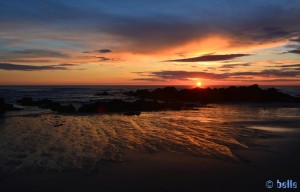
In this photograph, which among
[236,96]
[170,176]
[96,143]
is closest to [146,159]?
[170,176]

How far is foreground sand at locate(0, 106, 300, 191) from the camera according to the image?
27.3 feet

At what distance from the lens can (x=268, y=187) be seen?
7.89 metres

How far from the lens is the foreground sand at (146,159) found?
8.31 metres

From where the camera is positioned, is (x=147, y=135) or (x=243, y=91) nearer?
(x=147, y=135)

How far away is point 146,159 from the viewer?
11.0 metres

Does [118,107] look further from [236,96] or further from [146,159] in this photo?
[236,96]

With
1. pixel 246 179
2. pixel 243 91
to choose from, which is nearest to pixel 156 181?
pixel 246 179

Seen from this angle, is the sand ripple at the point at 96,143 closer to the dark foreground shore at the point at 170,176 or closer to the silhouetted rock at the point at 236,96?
the dark foreground shore at the point at 170,176

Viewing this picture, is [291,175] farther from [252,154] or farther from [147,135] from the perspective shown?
[147,135]

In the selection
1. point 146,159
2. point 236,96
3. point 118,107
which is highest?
point 236,96

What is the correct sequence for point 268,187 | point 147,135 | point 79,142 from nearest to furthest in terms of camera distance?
1. point 268,187
2. point 79,142
3. point 147,135

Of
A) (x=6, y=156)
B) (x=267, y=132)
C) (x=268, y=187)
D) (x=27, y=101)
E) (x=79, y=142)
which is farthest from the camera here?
(x=27, y=101)

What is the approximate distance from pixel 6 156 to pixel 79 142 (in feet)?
11.4

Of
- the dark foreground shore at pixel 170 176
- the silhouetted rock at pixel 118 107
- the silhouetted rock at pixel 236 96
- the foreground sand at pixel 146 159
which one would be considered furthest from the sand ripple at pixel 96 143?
the silhouetted rock at pixel 236 96
